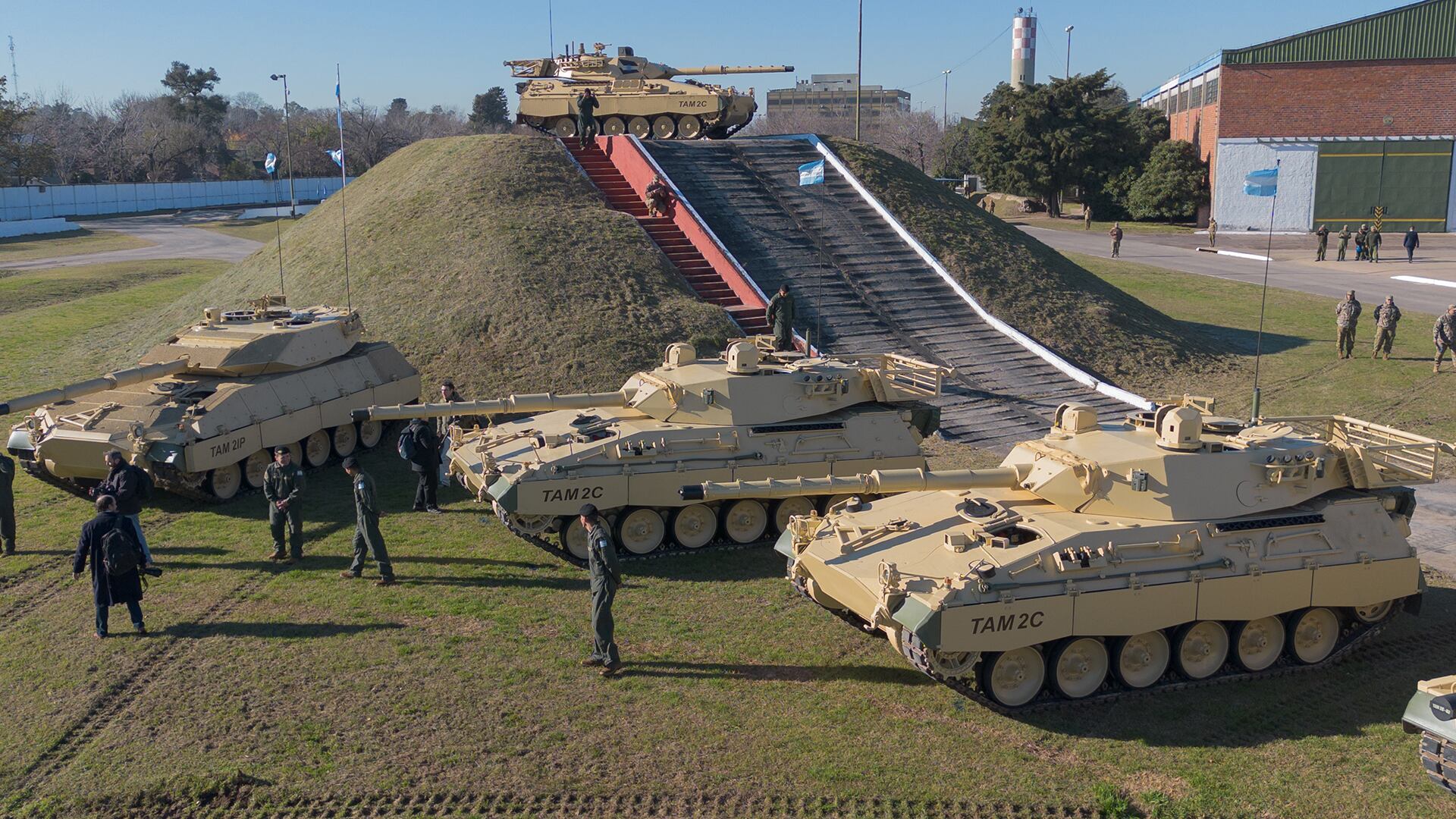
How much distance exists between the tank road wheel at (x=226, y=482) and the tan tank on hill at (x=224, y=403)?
0.02m

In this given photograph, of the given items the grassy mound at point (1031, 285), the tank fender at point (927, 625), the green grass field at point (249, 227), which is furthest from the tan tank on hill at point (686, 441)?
the green grass field at point (249, 227)

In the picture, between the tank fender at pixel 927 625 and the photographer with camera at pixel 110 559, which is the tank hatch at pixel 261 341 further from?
the tank fender at pixel 927 625

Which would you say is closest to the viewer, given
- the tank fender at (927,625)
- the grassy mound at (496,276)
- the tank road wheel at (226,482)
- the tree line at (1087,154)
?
the tank fender at (927,625)

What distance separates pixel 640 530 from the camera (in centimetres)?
1548

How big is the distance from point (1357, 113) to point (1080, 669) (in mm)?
52424

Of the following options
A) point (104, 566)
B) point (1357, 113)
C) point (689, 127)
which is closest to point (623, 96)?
point (689, 127)

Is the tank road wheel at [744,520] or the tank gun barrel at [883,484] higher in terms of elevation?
the tank gun barrel at [883,484]

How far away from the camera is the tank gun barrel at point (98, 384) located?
1647 centimetres

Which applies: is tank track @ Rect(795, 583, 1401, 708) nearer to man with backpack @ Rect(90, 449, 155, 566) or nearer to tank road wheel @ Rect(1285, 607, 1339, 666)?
tank road wheel @ Rect(1285, 607, 1339, 666)

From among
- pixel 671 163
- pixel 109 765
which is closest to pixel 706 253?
pixel 671 163

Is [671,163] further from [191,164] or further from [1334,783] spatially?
[191,164]

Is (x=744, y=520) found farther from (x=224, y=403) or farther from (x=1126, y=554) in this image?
(x=224, y=403)

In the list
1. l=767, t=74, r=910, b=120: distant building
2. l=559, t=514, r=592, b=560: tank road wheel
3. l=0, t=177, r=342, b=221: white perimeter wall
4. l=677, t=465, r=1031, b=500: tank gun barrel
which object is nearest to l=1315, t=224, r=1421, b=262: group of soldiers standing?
l=677, t=465, r=1031, b=500: tank gun barrel

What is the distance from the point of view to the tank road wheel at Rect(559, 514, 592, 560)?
49.7 ft
